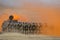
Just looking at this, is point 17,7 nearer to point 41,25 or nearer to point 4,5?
point 4,5

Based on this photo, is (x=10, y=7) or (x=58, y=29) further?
(x=10, y=7)

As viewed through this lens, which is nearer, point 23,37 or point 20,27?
point 23,37

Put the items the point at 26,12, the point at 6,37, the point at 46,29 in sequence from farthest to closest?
1. the point at 26,12
2. the point at 46,29
3. the point at 6,37

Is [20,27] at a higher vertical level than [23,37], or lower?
higher

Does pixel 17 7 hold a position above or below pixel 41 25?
above

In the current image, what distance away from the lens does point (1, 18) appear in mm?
2215

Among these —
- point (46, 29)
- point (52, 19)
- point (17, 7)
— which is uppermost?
point (17, 7)

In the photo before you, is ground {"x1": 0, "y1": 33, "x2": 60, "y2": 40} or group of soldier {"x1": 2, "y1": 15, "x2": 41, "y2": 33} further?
group of soldier {"x1": 2, "y1": 15, "x2": 41, "y2": 33}

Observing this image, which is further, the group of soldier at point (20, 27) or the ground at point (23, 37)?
the group of soldier at point (20, 27)

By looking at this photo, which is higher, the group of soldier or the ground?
the group of soldier

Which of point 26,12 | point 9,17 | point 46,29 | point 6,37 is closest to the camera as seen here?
point 6,37

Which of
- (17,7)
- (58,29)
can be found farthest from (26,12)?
(58,29)

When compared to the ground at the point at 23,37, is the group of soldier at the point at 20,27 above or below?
above

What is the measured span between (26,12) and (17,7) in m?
0.19
